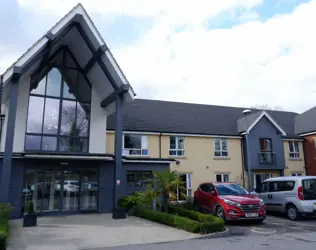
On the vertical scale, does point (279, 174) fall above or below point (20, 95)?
below

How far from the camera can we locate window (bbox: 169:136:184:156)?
20.6 metres

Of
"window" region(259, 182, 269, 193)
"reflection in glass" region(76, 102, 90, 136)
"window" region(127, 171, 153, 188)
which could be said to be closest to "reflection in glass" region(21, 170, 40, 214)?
"reflection in glass" region(76, 102, 90, 136)

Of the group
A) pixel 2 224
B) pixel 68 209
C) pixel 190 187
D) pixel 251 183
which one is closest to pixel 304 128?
pixel 251 183

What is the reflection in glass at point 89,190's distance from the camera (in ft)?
50.6

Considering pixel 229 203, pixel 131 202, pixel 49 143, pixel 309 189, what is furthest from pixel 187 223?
pixel 49 143

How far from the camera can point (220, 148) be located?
874 inches

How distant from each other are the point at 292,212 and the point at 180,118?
1166 cm

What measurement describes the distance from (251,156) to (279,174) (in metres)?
3.28

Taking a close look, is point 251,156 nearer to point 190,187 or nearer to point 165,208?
point 190,187

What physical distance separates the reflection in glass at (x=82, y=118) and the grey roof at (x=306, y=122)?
1799 centimetres

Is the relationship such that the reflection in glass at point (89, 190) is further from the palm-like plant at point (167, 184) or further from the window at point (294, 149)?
the window at point (294, 149)

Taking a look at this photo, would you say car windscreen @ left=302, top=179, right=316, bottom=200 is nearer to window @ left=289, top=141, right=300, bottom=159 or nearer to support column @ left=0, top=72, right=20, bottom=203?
window @ left=289, top=141, right=300, bottom=159

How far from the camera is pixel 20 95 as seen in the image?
50.4ft

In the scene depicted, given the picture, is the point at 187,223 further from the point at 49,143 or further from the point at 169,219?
the point at 49,143
